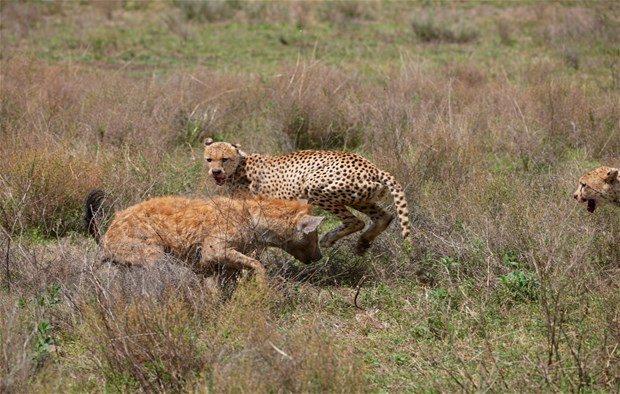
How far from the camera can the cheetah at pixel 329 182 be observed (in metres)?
8.55

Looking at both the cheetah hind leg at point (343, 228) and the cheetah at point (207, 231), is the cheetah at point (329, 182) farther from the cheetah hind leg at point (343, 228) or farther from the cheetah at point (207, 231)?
the cheetah at point (207, 231)

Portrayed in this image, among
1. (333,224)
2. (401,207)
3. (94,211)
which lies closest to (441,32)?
(333,224)

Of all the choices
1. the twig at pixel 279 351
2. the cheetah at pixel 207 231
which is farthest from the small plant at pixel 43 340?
the twig at pixel 279 351

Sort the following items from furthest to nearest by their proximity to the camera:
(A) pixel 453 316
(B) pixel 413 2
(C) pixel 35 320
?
(B) pixel 413 2
(A) pixel 453 316
(C) pixel 35 320

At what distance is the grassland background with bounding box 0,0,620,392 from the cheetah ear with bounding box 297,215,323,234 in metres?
0.38


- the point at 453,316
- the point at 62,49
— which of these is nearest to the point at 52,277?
the point at 453,316

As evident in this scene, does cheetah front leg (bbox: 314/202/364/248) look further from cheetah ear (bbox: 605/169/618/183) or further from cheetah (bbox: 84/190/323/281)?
cheetah ear (bbox: 605/169/618/183)

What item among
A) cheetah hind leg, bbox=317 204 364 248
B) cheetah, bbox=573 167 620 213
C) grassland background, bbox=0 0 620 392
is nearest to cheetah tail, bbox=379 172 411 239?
grassland background, bbox=0 0 620 392

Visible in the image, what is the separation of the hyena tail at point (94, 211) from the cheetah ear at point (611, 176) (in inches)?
167

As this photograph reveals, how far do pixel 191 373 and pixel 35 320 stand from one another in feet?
3.90

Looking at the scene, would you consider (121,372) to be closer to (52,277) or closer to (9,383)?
(9,383)

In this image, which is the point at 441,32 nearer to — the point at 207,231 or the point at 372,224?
A: the point at 372,224

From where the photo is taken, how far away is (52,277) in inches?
271

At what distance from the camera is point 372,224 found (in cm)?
862
